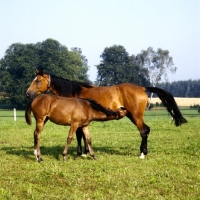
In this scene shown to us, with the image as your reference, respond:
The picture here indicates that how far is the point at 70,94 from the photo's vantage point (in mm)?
10188

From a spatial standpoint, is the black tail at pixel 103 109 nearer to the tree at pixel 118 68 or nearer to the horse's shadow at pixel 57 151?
the horse's shadow at pixel 57 151

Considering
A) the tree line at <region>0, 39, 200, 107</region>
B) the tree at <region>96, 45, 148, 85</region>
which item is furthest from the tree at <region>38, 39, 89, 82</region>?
the tree at <region>96, 45, 148, 85</region>

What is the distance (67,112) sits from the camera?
29.8 feet

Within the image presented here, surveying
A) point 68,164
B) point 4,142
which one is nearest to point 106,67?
point 4,142

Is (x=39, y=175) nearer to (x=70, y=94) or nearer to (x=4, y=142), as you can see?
(x=70, y=94)

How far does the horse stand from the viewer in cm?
909

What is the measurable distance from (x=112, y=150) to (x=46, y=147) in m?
2.32

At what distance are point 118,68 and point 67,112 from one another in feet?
212

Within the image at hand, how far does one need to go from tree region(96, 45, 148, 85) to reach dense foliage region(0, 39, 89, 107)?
840cm

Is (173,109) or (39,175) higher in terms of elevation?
(173,109)

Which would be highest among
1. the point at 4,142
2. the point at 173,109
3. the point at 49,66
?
the point at 49,66

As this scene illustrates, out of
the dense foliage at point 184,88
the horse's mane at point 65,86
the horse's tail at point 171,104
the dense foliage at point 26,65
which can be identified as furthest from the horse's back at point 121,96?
the dense foliage at point 184,88

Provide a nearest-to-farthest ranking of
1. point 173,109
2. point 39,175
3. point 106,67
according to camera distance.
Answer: point 39,175 < point 173,109 < point 106,67

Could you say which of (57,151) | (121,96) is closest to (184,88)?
(57,151)
